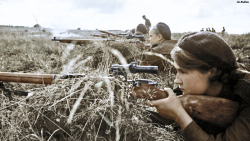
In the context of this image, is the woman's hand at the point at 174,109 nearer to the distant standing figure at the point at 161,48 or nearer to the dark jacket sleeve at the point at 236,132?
the dark jacket sleeve at the point at 236,132

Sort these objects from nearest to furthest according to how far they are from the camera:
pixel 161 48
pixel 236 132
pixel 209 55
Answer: pixel 236 132
pixel 209 55
pixel 161 48

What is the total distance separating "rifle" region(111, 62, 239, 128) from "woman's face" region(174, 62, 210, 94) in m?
0.11

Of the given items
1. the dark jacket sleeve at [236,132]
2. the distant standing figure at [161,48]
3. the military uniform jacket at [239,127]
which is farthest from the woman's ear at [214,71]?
the distant standing figure at [161,48]

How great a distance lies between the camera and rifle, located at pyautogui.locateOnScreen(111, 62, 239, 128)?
143cm

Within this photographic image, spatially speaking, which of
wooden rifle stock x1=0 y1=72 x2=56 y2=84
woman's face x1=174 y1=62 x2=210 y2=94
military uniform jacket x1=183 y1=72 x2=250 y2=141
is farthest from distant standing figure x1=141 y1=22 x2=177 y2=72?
wooden rifle stock x1=0 y1=72 x2=56 y2=84

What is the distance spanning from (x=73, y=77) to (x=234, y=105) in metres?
1.74

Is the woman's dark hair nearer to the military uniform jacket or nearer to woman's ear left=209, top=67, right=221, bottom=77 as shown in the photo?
woman's ear left=209, top=67, right=221, bottom=77

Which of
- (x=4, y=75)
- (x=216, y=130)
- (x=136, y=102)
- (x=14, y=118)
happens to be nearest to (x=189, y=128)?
(x=216, y=130)

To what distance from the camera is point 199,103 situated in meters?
1.52

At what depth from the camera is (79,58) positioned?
5.29 m

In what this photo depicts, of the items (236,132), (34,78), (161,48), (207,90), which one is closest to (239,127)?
(236,132)

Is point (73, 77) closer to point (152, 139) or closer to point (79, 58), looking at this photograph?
point (152, 139)

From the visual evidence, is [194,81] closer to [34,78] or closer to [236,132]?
[236,132]

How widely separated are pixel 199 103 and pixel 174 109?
25 centimetres
